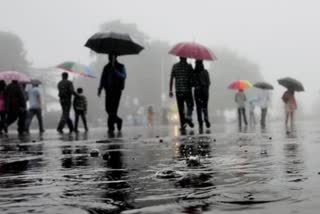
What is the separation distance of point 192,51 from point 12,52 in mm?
68366

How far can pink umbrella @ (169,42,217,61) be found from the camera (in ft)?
50.8

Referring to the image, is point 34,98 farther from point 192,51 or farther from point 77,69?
A: point 192,51

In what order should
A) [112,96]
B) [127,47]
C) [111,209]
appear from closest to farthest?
[111,209] → [112,96] → [127,47]

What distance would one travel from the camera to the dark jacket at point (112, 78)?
43.7ft

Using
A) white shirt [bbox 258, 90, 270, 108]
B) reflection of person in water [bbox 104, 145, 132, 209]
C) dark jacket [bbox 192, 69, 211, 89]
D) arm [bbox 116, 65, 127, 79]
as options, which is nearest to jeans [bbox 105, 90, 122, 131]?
arm [bbox 116, 65, 127, 79]

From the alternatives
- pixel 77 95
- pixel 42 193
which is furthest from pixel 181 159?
pixel 77 95

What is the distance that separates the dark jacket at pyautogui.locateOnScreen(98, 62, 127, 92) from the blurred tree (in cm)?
6671

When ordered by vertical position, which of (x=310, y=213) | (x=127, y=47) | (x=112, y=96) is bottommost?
(x=310, y=213)

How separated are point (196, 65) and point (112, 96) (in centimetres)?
290

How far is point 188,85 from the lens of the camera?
48.0 feet

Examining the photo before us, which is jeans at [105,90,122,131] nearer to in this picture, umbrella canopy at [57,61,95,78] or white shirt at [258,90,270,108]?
umbrella canopy at [57,61,95,78]

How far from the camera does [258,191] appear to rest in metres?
3.07

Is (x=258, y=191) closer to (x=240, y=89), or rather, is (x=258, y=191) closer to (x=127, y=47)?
(x=127, y=47)

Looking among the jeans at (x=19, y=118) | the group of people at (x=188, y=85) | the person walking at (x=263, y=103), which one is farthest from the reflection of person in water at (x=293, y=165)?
the person walking at (x=263, y=103)
